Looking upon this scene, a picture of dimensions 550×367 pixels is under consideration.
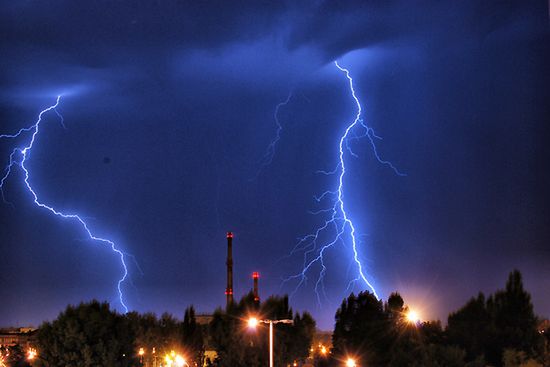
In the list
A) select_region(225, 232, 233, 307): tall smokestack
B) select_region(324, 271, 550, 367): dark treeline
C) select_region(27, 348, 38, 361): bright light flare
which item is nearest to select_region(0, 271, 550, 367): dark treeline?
select_region(324, 271, 550, 367): dark treeline

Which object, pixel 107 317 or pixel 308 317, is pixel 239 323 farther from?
pixel 308 317

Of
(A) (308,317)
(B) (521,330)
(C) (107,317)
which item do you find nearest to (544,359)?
(B) (521,330)

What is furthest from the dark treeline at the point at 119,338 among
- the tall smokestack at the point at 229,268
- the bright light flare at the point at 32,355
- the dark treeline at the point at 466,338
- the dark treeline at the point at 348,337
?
the tall smokestack at the point at 229,268

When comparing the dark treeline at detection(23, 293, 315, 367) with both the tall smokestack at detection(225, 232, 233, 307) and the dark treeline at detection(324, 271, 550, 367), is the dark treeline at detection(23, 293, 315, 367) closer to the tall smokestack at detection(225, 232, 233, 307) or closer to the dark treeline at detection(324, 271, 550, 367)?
the dark treeline at detection(324, 271, 550, 367)

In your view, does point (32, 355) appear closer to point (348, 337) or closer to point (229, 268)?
point (348, 337)

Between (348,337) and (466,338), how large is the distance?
33.5 feet

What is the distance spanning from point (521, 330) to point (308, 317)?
74.0 feet

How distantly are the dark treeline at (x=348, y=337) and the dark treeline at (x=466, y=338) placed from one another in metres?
0.04

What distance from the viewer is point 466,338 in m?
30.7

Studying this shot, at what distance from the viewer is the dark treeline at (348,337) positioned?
29188 millimetres

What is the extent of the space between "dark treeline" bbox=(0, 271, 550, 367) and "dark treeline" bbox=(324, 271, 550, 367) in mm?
38

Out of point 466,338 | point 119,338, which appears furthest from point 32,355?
point 466,338

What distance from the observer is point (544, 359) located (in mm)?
28156

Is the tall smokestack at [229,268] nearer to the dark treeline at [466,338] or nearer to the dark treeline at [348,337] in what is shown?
the dark treeline at [348,337]
